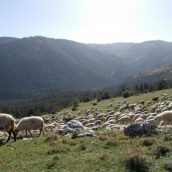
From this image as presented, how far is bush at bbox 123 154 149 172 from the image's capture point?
14009 millimetres

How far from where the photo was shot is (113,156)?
15.8 m

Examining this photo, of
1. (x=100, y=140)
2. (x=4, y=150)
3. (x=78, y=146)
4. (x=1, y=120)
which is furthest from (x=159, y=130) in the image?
(x=1, y=120)

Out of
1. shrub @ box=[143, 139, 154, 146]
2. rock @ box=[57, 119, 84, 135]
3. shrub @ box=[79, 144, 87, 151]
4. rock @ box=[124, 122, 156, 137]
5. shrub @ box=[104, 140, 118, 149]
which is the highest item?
rock @ box=[124, 122, 156, 137]

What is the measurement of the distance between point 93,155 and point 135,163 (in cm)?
276

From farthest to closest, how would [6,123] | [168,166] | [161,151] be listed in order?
[6,123] < [161,151] < [168,166]

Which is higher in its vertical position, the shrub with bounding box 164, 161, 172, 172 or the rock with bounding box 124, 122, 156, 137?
the rock with bounding box 124, 122, 156, 137

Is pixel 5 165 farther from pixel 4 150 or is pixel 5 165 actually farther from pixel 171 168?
pixel 171 168

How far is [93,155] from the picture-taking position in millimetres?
16547

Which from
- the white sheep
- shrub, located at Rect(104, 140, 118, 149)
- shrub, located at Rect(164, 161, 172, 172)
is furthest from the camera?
the white sheep

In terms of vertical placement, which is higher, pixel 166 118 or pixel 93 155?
pixel 166 118

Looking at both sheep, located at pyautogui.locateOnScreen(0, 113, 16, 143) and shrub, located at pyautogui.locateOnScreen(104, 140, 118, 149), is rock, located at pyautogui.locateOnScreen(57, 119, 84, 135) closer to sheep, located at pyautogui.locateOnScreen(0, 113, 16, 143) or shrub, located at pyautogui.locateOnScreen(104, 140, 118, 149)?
sheep, located at pyautogui.locateOnScreen(0, 113, 16, 143)

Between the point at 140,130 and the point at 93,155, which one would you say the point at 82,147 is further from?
the point at 140,130

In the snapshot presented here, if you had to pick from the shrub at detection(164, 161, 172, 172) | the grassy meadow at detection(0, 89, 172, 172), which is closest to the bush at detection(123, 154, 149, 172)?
the grassy meadow at detection(0, 89, 172, 172)

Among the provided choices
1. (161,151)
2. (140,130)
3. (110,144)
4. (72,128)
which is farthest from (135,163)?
(72,128)
